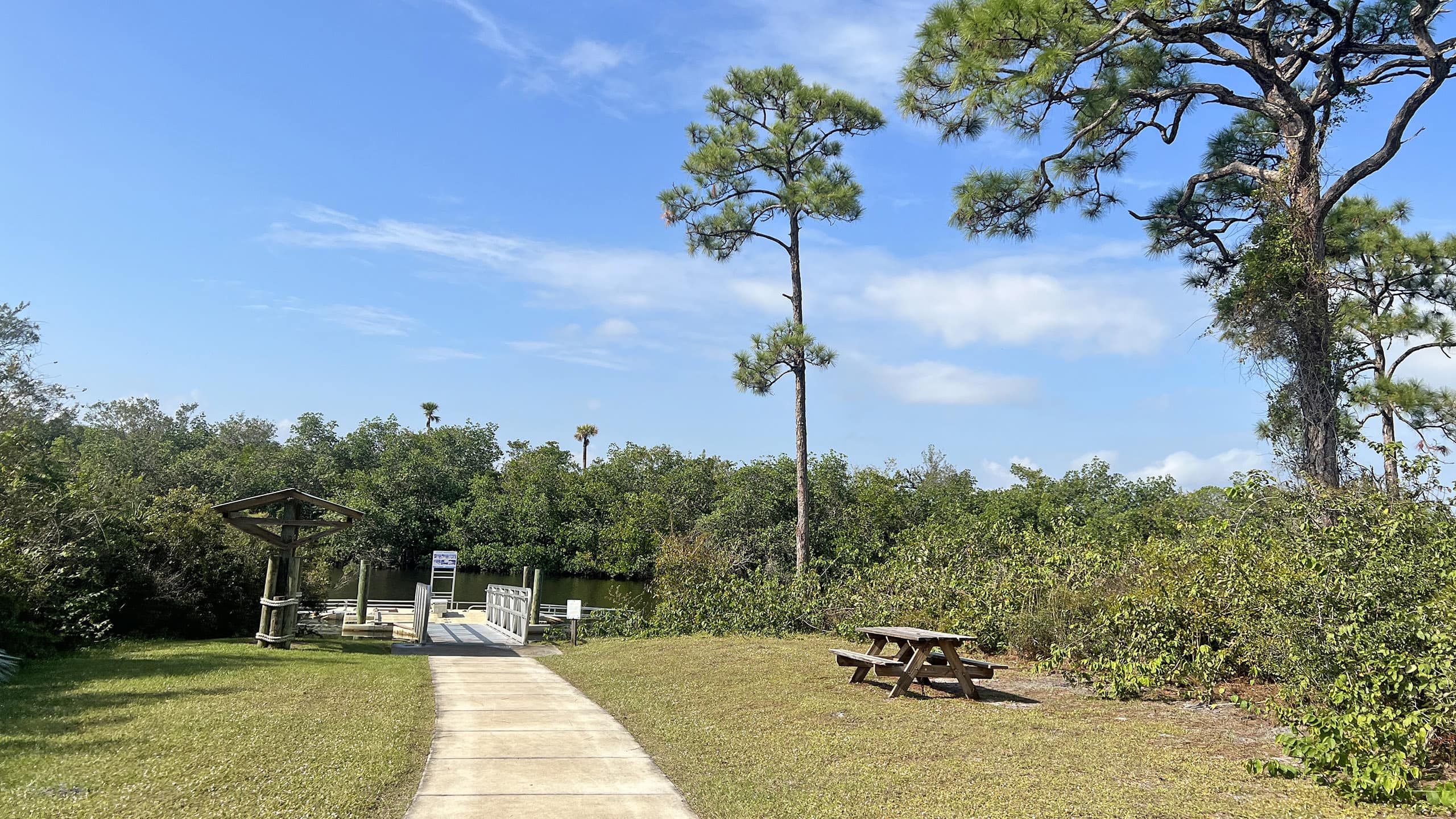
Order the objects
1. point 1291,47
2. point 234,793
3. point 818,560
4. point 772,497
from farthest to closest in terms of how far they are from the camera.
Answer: point 772,497
point 818,560
point 1291,47
point 234,793

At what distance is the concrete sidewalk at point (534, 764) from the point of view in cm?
539

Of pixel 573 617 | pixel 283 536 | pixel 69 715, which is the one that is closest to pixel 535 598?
pixel 573 617

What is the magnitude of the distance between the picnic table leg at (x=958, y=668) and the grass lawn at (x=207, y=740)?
194 inches

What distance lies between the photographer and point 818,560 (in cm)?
2075

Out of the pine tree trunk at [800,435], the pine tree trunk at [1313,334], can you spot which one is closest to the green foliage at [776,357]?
the pine tree trunk at [800,435]

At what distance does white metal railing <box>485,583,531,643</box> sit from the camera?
17609mm

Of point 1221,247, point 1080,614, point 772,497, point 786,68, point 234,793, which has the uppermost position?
point 786,68

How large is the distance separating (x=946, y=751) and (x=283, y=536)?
38.4ft

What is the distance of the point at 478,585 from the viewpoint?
1810 inches

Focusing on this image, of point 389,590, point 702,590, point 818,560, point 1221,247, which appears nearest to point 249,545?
point 702,590

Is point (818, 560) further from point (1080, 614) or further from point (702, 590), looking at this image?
point (1080, 614)

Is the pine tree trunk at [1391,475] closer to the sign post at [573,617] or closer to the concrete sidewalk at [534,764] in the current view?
the concrete sidewalk at [534,764]

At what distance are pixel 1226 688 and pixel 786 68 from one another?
17.7 metres

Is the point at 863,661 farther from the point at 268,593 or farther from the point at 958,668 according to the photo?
the point at 268,593
